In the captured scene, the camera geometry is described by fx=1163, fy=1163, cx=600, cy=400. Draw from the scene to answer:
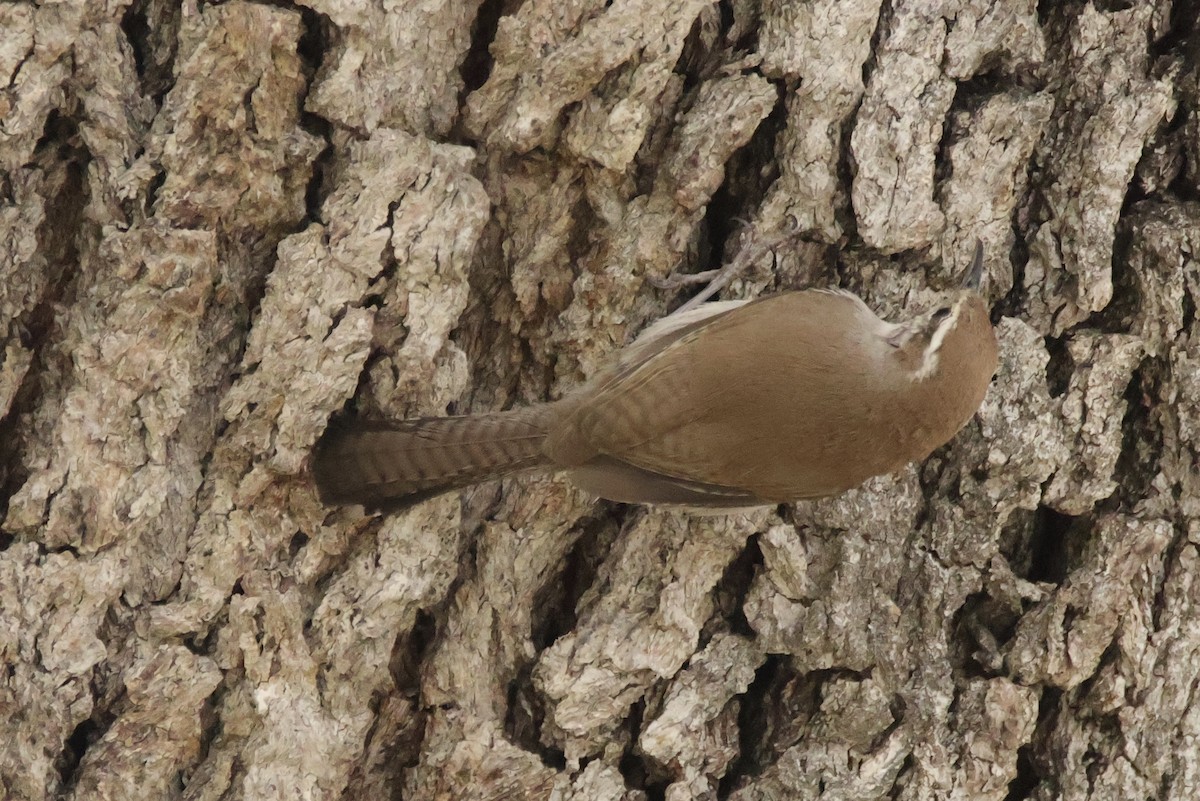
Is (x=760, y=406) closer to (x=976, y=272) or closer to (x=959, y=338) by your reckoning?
(x=959, y=338)

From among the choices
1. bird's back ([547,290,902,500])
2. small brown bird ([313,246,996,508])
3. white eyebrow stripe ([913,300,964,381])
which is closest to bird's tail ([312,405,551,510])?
small brown bird ([313,246,996,508])

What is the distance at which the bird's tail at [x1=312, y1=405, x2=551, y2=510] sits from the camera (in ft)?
7.91

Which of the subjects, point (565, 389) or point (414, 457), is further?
point (565, 389)

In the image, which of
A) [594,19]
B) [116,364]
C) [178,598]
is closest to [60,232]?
[116,364]

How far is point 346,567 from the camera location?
2.54 m

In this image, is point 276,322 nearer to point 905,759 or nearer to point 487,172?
point 487,172

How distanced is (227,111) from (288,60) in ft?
0.55

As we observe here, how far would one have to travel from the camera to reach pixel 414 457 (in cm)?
246

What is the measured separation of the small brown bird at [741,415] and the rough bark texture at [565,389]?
0.34 ft

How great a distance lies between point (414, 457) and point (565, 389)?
0.50 metres

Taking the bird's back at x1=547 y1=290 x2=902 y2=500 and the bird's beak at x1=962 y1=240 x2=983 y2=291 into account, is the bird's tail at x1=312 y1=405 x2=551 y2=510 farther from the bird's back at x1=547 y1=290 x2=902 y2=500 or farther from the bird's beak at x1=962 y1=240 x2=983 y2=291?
the bird's beak at x1=962 y1=240 x2=983 y2=291

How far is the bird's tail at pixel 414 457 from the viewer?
241 centimetres

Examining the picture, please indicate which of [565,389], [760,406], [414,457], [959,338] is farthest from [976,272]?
[414,457]

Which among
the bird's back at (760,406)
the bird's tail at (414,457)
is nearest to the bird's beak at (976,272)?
the bird's back at (760,406)
